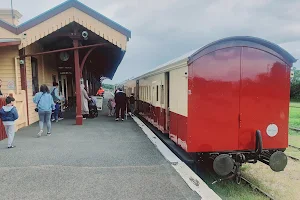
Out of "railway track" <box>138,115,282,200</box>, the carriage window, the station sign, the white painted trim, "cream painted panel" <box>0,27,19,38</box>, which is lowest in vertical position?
"railway track" <box>138,115,282,200</box>

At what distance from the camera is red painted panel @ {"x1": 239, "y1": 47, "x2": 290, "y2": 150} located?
20.7 ft

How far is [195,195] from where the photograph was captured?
4.48 metres

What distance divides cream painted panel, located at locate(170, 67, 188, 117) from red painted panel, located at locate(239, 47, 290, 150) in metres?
1.18

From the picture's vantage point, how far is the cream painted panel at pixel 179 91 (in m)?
6.29

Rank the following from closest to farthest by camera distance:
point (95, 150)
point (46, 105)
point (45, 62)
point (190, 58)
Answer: point (190, 58), point (95, 150), point (46, 105), point (45, 62)

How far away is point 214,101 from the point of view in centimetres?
617

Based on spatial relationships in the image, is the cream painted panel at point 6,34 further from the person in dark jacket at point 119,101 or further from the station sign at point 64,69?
the station sign at point 64,69

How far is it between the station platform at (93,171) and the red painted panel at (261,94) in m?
1.73

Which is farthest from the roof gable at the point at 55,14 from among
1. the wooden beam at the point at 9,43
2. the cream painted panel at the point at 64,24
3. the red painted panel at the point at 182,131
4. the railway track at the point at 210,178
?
the railway track at the point at 210,178

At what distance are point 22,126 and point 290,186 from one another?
8.93 meters

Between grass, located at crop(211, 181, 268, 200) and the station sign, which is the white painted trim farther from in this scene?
the station sign

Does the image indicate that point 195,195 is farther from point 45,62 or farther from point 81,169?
point 45,62

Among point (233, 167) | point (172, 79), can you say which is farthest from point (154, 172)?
point (172, 79)

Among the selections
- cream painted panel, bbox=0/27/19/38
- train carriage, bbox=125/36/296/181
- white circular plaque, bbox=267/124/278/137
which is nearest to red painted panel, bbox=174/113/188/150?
train carriage, bbox=125/36/296/181
